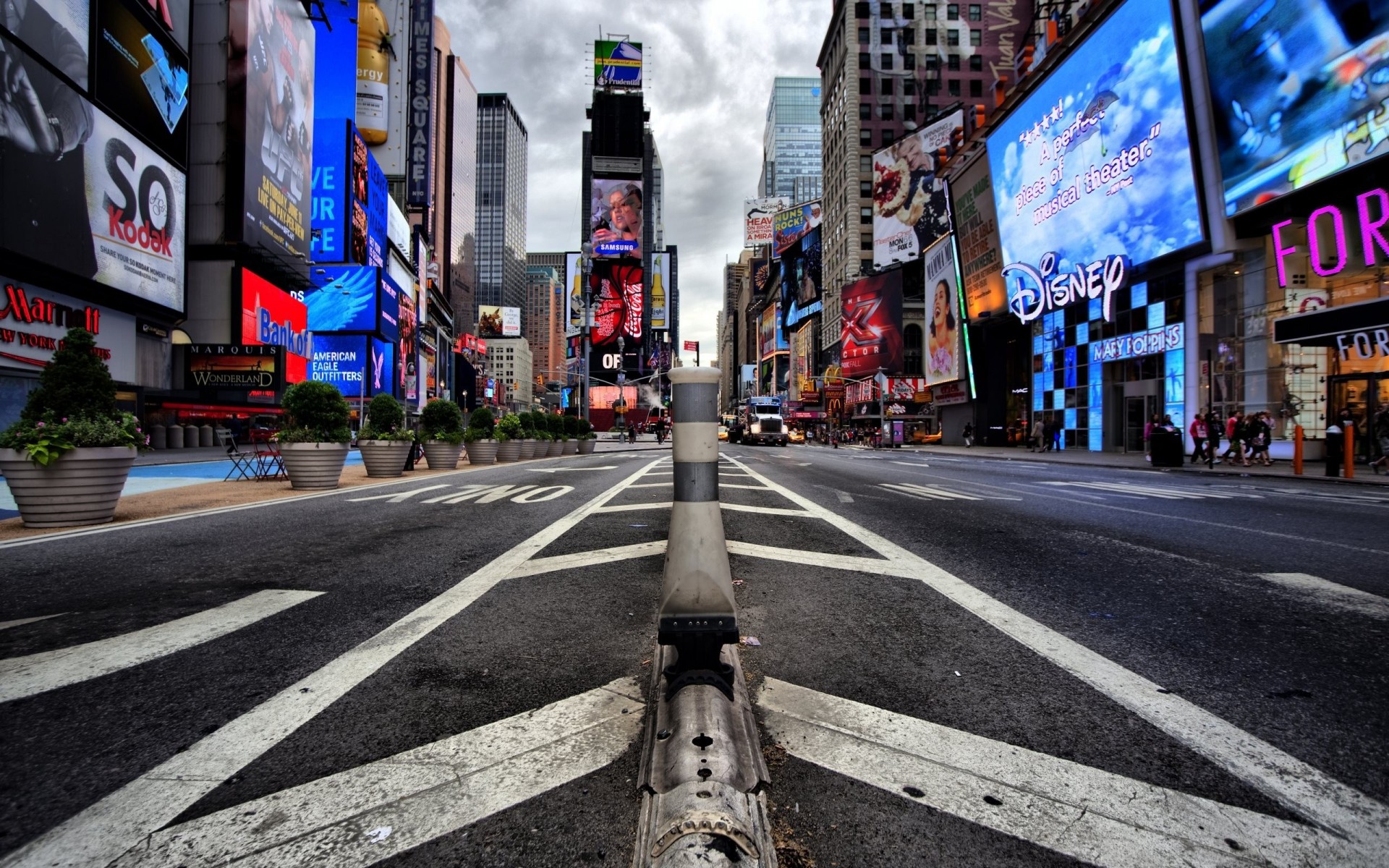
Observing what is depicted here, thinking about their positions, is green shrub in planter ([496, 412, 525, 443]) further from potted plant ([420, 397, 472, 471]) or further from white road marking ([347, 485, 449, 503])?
white road marking ([347, 485, 449, 503])

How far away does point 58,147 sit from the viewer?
64.4ft

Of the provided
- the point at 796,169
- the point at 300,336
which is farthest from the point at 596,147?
the point at 796,169

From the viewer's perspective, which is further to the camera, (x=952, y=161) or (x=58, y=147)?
(x=952, y=161)

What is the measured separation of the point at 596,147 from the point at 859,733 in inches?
4886

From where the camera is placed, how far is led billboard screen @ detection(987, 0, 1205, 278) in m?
24.1

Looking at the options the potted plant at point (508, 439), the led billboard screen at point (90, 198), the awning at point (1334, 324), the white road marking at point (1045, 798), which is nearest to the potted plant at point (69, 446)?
the white road marking at point (1045, 798)

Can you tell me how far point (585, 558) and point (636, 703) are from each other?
2590 millimetres

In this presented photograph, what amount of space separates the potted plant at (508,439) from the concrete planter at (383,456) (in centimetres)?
606

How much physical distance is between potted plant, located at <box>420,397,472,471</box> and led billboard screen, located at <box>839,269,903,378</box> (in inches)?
2267

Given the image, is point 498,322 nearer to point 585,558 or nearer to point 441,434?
point 441,434

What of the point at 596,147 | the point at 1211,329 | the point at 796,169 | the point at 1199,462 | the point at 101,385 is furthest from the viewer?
the point at 796,169

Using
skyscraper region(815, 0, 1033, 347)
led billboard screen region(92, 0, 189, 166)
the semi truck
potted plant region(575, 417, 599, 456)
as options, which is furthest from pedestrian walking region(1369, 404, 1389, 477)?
skyscraper region(815, 0, 1033, 347)

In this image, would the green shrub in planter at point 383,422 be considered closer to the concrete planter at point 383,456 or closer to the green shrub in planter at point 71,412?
the concrete planter at point 383,456

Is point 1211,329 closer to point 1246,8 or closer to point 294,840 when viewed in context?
point 1246,8
